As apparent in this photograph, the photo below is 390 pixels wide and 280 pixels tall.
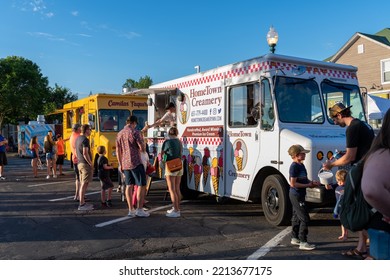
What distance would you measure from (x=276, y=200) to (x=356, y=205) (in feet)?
12.2

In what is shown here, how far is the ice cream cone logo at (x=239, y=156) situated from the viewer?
695 centimetres

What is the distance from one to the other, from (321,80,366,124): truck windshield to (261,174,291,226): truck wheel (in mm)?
1782

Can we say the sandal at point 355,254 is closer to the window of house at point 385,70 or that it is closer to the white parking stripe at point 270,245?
the white parking stripe at point 270,245

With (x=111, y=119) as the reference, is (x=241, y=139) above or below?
below

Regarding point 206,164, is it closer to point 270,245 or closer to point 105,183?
point 105,183

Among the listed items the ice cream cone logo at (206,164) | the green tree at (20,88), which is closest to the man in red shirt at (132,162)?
the ice cream cone logo at (206,164)

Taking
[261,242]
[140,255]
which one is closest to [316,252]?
[261,242]

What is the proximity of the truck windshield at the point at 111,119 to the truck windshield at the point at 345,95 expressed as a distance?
719 cm

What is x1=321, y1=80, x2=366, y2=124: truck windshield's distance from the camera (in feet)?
22.5

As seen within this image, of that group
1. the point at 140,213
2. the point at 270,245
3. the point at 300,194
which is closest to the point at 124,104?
the point at 140,213

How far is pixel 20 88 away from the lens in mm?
36625

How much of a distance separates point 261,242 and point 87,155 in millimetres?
4182

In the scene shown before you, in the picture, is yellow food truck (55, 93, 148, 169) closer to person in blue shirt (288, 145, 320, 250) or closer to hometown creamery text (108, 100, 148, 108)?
hometown creamery text (108, 100, 148, 108)

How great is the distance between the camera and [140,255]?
16.5 ft
